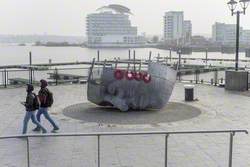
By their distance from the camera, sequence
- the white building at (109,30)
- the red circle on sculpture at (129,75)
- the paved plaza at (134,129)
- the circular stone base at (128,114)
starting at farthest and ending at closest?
1. the white building at (109,30)
2. the red circle on sculpture at (129,75)
3. the circular stone base at (128,114)
4. the paved plaza at (134,129)

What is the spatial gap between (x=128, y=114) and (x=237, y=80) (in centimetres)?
933

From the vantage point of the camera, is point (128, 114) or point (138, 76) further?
point (138, 76)

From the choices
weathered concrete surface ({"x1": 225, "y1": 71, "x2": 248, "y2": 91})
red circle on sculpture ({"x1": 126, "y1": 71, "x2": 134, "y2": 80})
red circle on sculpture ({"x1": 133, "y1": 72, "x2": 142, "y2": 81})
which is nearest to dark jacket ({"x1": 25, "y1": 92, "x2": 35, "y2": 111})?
red circle on sculpture ({"x1": 126, "y1": 71, "x2": 134, "y2": 80})

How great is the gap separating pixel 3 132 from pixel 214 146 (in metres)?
6.03

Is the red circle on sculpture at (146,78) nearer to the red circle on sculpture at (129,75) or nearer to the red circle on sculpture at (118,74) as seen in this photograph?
the red circle on sculpture at (129,75)

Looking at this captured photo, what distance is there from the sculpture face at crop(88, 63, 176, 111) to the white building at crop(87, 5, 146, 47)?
135m

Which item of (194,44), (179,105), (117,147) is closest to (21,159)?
(117,147)

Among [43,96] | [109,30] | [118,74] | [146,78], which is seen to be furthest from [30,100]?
[109,30]

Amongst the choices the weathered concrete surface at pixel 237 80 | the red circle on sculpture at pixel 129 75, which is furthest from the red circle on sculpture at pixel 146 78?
the weathered concrete surface at pixel 237 80

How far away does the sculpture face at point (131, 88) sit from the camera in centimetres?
1585

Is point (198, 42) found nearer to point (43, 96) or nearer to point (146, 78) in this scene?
point (146, 78)

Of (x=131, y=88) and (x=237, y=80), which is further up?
(x=131, y=88)

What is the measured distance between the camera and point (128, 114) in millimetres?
15672

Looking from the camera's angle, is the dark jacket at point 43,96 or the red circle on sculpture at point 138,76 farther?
the red circle on sculpture at point 138,76
